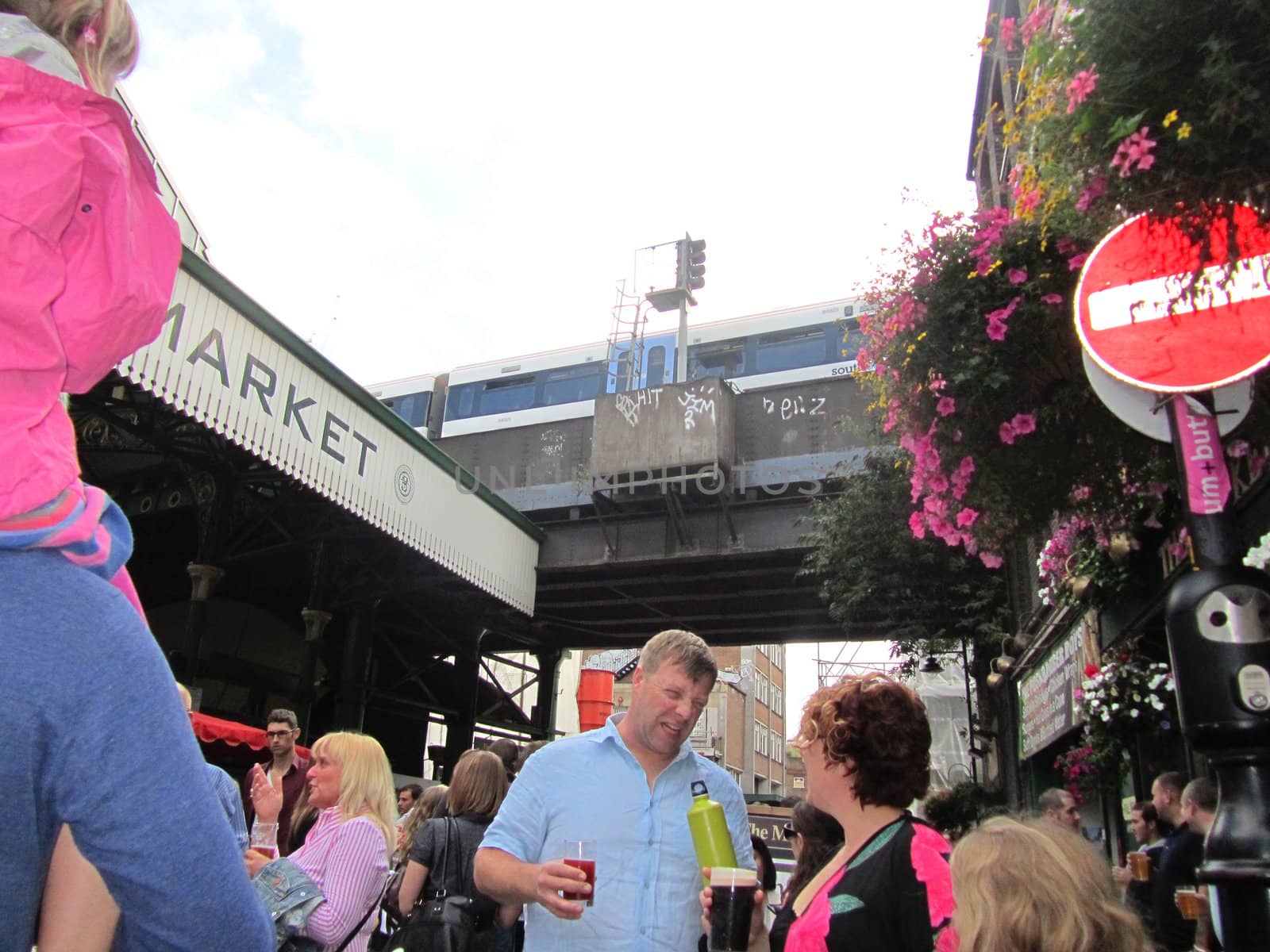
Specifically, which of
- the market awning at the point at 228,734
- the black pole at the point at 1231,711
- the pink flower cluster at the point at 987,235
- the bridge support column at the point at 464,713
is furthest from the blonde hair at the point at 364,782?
the bridge support column at the point at 464,713

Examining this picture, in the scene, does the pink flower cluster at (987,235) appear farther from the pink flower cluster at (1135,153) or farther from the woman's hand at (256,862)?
the woman's hand at (256,862)

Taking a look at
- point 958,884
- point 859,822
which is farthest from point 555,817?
point 958,884

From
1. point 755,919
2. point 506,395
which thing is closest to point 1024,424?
point 755,919

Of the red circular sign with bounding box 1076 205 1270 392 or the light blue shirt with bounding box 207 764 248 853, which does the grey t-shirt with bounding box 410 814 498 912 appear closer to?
the light blue shirt with bounding box 207 764 248 853

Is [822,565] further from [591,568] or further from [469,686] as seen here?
[469,686]

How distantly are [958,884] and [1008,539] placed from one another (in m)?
3.21

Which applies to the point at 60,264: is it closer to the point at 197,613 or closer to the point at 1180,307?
the point at 1180,307

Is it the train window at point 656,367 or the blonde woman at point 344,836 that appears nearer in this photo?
the blonde woman at point 344,836

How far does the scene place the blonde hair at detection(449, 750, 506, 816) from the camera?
516cm

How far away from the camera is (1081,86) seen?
3.01 m

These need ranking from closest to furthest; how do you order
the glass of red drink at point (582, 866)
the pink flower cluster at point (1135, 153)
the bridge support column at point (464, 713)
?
1. the glass of red drink at point (582, 866)
2. the pink flower cluster at point (1135, 153)
3. the bridge support column at point (464, 713)

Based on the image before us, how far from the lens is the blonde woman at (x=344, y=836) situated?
356 centimetres

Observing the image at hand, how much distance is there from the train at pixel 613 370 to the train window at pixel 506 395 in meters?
0.02

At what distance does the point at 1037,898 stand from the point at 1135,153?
7.40ft
